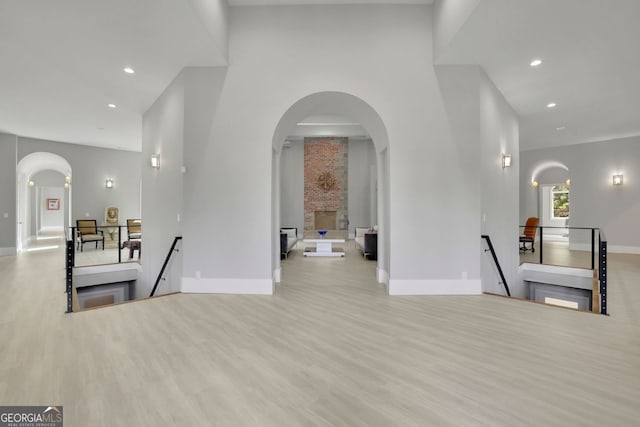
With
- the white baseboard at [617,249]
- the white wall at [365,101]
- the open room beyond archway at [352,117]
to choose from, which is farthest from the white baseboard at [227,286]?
the white baseboard at [617,249]

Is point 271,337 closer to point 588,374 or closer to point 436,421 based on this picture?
point 436,421

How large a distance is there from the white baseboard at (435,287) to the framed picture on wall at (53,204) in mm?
23464

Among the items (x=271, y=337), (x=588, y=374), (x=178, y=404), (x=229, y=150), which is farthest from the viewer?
(x=229, y=150)

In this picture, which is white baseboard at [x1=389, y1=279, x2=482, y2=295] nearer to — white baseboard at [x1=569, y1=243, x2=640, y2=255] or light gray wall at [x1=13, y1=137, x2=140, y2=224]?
white baseboard at [x1=569, y1=243, x2=640, y2=255]

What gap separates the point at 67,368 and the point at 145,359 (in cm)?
55

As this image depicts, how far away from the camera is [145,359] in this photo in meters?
2.58

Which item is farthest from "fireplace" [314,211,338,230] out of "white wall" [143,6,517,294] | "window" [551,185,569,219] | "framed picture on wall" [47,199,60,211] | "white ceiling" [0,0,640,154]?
"framed picture on wall" [47,199,60,211]

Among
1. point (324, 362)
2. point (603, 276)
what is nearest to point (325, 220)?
point (603, 276)

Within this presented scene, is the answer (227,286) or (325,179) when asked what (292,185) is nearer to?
(325,179)

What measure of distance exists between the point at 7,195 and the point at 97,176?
8.24 feet

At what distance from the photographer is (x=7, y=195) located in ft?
28.8

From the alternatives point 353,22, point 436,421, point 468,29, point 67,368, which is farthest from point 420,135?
point 67,368

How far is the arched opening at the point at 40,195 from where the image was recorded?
10.4m

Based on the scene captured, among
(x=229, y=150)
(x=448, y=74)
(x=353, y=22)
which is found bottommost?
(x=229, y=150)
